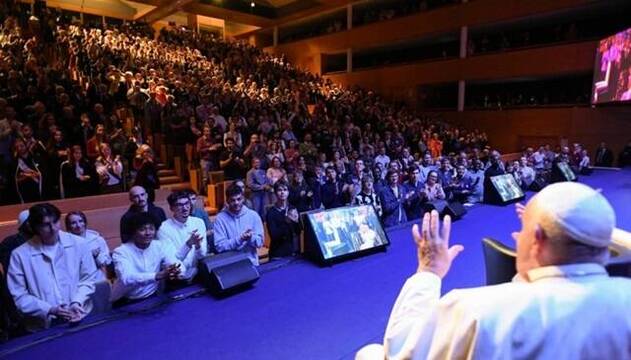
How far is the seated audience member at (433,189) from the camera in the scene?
5.82 meters

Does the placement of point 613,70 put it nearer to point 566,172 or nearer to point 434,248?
point 566,172

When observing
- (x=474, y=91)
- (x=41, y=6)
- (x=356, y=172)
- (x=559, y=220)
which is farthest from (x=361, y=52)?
(x=559, y=220)

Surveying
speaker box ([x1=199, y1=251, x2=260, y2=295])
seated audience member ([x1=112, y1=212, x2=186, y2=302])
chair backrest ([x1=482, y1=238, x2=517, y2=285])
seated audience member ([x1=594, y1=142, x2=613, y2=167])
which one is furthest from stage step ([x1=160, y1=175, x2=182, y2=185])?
seated audience member ([x1=594, y1=142, x2=613, y2=167])

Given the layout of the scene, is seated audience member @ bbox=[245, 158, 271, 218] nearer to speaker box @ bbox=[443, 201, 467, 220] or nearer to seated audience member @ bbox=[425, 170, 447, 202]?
seated audience member @ bbox=[425, 170, 447, 202]

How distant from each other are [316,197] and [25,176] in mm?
3819

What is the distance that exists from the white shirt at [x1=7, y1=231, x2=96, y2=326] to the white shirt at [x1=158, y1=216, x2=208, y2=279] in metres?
0.55

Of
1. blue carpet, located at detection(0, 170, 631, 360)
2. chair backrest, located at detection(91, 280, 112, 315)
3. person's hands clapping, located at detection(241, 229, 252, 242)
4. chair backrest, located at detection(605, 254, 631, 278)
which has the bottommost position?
chair backrest, located at detection(91, 280, 112, 315)

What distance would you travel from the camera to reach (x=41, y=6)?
11398 millimetres

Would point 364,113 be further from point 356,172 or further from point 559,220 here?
point 559,220

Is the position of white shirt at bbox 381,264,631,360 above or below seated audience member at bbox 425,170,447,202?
above

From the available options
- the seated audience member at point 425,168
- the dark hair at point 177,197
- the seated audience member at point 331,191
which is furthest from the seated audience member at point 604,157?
the dark hair at point 177,197

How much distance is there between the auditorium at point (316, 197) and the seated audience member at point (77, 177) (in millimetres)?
23

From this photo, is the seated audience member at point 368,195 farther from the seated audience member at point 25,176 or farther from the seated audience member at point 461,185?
the seated audience member at point 25,176

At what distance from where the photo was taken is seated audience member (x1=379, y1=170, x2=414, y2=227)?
5.32 meters
